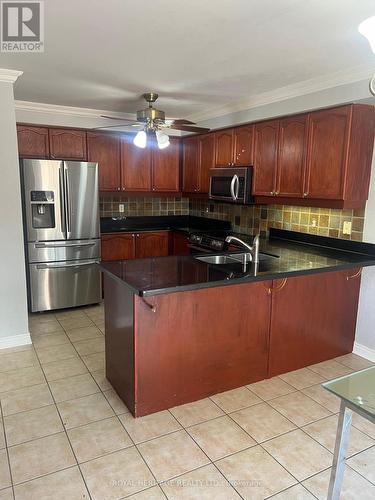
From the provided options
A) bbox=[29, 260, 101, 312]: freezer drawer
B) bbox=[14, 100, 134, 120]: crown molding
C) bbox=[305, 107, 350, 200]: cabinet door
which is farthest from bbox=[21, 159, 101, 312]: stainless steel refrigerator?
bbox=[305, 107, 350, 200]: cabinet door

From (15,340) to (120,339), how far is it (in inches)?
57.7

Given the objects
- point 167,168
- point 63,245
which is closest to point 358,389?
point 63,245

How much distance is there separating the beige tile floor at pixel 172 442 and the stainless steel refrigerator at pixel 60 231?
1274 millimetres

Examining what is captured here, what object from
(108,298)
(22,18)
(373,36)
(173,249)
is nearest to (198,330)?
(108,298)

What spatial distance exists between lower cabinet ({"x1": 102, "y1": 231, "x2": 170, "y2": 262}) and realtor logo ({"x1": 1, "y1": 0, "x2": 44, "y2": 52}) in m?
2.54

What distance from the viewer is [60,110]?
4.26m

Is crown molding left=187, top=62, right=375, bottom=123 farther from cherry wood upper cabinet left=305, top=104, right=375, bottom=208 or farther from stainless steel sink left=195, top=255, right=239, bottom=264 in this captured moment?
stainless steel sink left=195, top=255, right=239, bottom=264

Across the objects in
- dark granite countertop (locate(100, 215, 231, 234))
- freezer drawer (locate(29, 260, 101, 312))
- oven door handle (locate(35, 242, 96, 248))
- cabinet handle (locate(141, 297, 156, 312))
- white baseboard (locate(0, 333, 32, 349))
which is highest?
dark granite countertop (locate(100, 215, 231, 234))

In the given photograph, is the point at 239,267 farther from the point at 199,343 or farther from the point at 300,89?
the point at 300,89

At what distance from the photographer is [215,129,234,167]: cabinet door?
13.7ft

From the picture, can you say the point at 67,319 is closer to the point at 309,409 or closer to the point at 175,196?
the point at 175,196

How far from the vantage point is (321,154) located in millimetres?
3139

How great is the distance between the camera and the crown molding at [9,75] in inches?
116

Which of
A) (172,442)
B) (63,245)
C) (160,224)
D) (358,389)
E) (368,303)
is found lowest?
(172,442)
